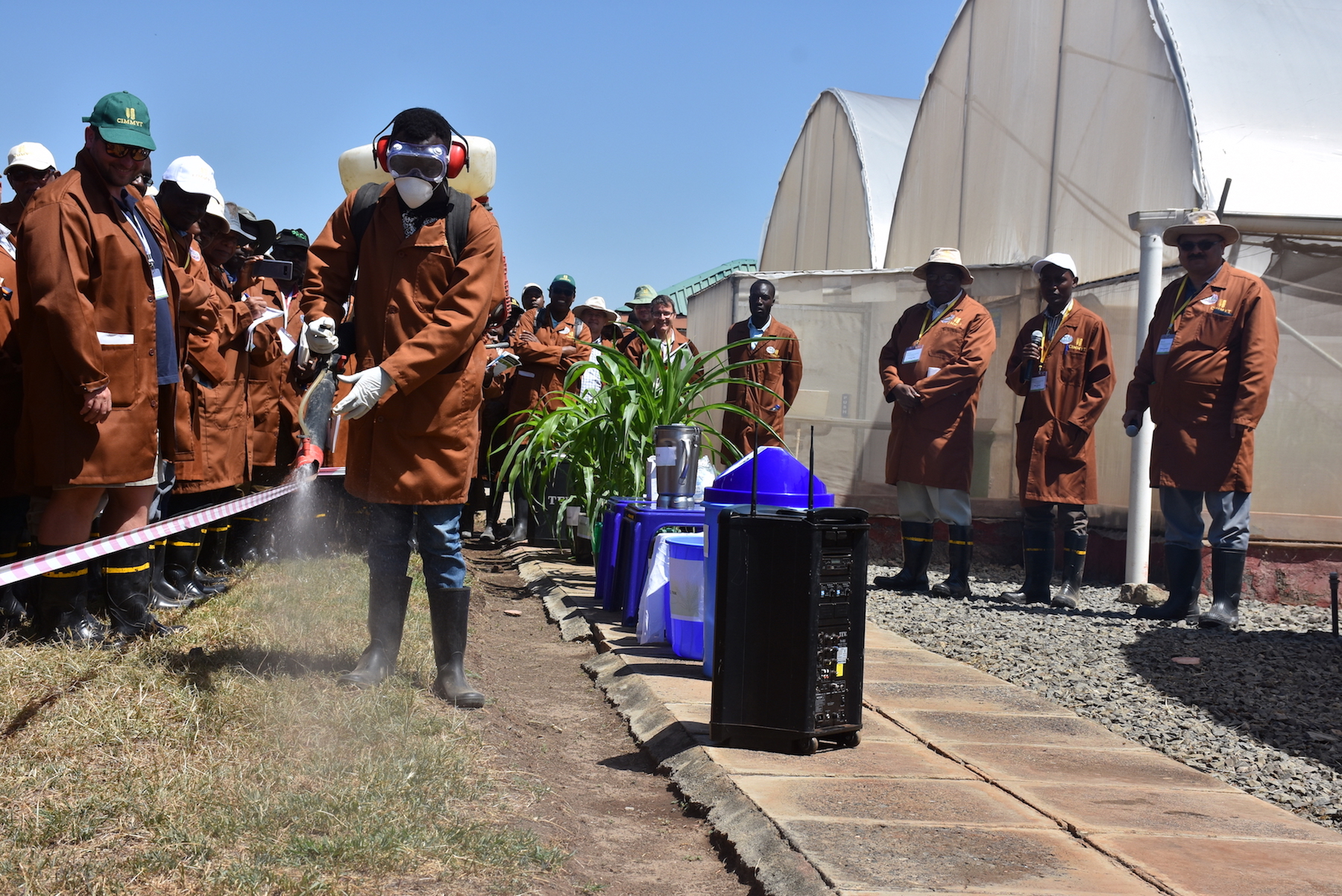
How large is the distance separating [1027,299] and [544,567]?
4552mm

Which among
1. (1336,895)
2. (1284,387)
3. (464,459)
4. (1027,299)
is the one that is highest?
(1027,299)

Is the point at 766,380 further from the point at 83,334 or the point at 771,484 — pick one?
the point at 83,334

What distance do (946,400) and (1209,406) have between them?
5.59 feet

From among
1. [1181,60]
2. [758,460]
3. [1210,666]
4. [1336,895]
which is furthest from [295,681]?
[1181,60]

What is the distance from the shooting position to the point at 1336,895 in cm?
269

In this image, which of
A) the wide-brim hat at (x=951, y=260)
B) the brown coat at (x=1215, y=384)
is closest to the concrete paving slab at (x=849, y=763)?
the brown coat at (x=1215, y=384)

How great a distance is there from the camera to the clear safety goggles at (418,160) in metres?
4.05

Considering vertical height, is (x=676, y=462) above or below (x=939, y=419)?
below

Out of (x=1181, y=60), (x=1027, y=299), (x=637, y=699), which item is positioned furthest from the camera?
(x=1027, y=299)

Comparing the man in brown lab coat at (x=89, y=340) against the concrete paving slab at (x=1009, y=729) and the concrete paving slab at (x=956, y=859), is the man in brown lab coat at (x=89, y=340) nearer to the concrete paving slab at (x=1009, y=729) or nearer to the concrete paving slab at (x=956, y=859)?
the concrete paving slab at (x=956, y=859)

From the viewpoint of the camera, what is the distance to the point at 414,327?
4.12 m

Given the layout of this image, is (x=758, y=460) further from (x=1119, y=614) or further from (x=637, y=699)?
(x=1119, y=614)

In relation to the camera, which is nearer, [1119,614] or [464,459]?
[464,459]

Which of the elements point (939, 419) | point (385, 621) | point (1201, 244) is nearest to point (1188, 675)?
point (1201, 244)
